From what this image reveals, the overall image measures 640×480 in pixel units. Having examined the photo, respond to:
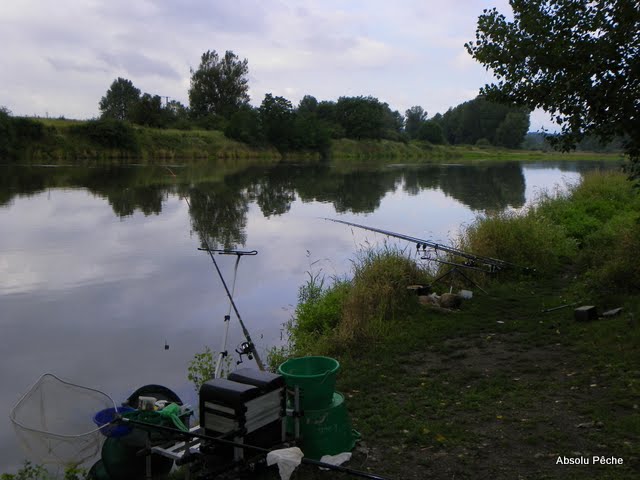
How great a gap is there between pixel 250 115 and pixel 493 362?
6359cm

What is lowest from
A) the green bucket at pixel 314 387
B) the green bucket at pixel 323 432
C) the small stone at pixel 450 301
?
the small stone at pixel 450 301

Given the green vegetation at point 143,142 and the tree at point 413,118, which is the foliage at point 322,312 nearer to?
the green vegetation at point 143,142

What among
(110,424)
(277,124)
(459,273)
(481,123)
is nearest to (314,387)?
(110,424)

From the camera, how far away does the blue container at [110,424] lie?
4090mm

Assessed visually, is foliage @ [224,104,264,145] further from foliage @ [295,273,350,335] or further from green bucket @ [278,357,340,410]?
green bucket @ [278,357,340,410]

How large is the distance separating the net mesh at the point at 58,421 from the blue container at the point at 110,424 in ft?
0.19

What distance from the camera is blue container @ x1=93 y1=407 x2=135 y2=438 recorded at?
4090 millimetres

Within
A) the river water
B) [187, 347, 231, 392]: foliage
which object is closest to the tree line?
the river water

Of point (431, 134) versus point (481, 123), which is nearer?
point (431, 134)

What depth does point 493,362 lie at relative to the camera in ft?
21.6

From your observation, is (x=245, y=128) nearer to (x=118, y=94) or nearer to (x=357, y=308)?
(x=118, y=94)

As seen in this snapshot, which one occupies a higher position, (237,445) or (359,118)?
(359,118)

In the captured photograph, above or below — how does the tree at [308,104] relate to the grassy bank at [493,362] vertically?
above

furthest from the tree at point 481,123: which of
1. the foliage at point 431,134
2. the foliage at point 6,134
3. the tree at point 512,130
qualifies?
the foliage at point 6,134
